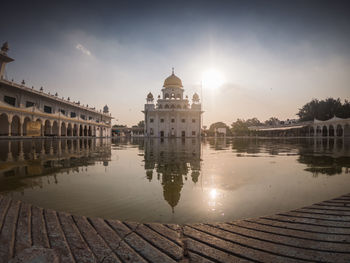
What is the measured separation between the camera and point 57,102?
125ft

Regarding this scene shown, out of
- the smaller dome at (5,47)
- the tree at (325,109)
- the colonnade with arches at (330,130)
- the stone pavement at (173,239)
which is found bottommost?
the stone pavement at (173,239)

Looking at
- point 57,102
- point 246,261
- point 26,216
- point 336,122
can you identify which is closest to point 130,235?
point 246,261

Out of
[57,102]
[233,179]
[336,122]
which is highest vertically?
[57,102]

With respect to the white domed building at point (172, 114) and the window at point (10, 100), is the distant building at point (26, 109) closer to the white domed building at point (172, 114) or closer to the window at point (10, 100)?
the window at point (10, 100)

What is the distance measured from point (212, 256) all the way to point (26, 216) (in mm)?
2400

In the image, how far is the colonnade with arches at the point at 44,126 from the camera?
2719 cm

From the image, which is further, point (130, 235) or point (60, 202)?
point (60, 202)

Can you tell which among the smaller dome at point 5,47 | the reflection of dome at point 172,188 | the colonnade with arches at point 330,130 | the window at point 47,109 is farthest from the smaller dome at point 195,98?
the reflection of dome at point 172,188

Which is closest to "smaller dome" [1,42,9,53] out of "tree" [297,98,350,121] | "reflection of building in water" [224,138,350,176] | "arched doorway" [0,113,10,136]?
"arched doorway" [0,113,10,136]

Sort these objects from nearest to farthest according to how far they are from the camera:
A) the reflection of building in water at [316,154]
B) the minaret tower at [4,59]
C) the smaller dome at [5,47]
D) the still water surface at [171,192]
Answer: the still water surface at [171,192] → the reflection of building in water at [316,154] → the minaret tower at [4,59] → the smaller dome at [5,47]

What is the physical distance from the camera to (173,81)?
52.2 meters

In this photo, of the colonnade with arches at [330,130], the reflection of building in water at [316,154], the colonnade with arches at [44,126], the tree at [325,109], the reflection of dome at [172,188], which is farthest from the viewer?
the tree at [325,109]

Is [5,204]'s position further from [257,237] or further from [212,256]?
[257,237]

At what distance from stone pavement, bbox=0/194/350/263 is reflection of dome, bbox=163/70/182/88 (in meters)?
51.6
